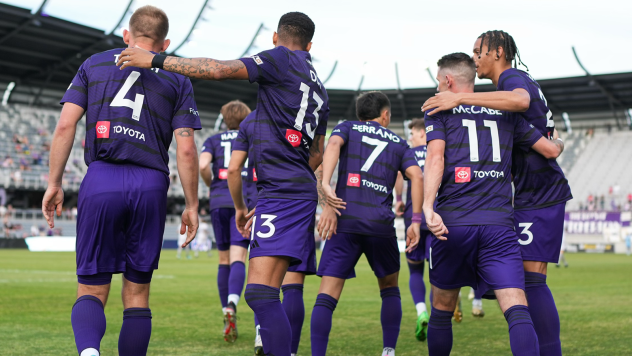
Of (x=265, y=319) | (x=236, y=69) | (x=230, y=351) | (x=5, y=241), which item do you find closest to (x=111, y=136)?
(x=236, y=69)

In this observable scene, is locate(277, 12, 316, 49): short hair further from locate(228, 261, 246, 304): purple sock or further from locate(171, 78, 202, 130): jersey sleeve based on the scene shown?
locate(228, 261, 246, 304): purple sock

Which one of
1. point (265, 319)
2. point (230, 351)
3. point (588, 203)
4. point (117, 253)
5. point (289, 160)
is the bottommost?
point (230, 351)

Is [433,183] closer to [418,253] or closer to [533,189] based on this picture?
[533,189]

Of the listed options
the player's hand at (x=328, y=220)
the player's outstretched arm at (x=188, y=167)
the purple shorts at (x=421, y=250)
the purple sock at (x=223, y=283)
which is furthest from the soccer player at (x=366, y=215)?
the purple sock at (x=223, y=283)

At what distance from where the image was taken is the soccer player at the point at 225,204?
645cm

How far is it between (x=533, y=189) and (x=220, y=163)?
3.73 m

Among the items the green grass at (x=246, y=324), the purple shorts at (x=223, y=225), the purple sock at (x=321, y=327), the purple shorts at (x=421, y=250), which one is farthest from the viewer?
the purple shorts at (x=421, y=250)

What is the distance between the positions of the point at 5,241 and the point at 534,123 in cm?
3157

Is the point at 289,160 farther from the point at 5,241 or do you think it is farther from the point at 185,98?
the point at 5,241

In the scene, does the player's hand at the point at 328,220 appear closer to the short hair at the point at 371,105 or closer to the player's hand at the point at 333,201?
the player's hand at the point at 333,201

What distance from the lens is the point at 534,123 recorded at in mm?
3982

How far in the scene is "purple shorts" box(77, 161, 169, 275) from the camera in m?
3.38

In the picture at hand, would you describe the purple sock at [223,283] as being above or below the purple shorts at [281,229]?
below

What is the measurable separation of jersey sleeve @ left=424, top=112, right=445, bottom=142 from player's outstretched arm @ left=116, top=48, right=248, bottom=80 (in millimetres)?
1210
